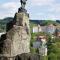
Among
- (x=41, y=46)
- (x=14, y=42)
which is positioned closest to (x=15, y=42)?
(x=14, y=42)

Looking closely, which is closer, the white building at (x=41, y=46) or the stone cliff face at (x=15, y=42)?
→ the stone cliff face at (x=15, y=42)

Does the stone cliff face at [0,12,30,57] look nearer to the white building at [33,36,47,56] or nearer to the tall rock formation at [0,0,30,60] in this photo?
the tall rock formation at [0,0,30,60]

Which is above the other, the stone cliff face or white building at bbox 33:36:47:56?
the stone cliff face

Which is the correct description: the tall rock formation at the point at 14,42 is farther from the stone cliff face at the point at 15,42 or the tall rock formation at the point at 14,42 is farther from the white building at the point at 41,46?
the white building at the point at 41,46

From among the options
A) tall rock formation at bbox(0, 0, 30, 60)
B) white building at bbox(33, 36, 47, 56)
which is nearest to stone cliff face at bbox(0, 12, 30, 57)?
tall rock formation at bbox(0, 0, 30, 60)

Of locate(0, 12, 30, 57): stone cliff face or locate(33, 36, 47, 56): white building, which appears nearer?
locate(0, 12, 30, 57): stone cliff face

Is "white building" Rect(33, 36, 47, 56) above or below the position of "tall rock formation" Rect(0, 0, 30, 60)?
below

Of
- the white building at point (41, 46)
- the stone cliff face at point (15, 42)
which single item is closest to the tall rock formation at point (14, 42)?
the stone cliff face at point (15, 42)

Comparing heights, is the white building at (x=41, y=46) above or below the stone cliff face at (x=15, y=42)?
below

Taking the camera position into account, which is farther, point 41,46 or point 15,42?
point 41,46

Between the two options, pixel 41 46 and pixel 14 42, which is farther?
pixel 41 46

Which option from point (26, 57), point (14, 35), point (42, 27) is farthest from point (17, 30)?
point (42, 27)

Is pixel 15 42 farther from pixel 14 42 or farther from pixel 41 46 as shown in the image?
pixel 41 46

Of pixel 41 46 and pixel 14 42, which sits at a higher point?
pixel 14 42
